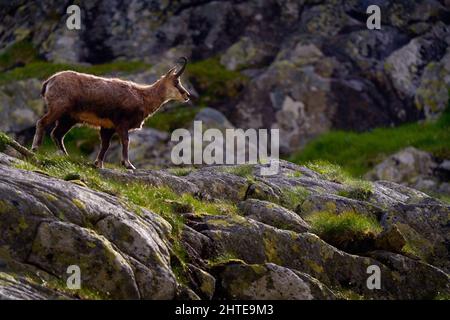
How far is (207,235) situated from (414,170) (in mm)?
23729

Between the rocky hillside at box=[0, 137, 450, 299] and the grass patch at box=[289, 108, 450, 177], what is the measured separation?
17523mm

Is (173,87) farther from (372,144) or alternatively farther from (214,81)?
(214,81)

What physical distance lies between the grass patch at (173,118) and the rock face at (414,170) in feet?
29.1

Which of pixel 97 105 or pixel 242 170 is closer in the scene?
pixel 97 105

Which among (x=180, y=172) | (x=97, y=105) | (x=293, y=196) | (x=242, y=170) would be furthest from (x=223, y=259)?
(x=97, y=105)

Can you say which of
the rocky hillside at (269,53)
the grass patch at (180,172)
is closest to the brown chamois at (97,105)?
the grass patch at (180,172)

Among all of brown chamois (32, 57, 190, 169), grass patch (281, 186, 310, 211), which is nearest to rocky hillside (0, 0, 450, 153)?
brown chamois (32, 57, 190, 169)

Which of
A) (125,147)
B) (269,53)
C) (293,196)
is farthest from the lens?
(269,53)

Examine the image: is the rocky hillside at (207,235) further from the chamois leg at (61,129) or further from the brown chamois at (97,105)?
the chamois leg at (61,129)

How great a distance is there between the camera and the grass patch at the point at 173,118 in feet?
136

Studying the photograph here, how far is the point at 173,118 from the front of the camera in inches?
1672

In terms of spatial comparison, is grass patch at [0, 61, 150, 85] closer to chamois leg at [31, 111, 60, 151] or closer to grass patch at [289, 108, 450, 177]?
grass patch at [289, 108, 450, 177]

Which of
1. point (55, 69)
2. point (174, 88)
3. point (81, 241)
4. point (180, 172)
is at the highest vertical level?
point (55, 69)

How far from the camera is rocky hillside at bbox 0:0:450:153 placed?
146ft
